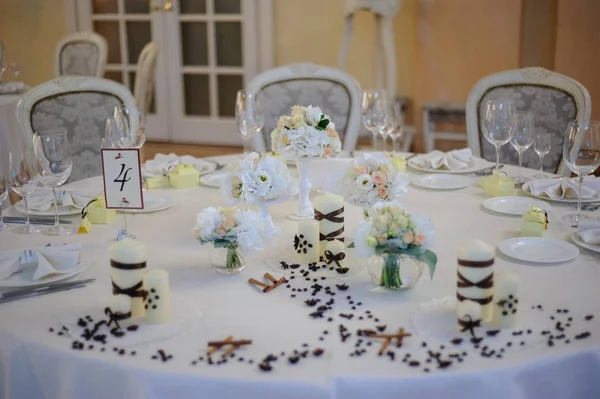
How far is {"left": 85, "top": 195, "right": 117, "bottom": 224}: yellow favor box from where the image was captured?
6.34ft

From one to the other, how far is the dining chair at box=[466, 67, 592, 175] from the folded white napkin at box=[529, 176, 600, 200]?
0.60 m

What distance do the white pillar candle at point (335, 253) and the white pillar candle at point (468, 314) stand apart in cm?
37

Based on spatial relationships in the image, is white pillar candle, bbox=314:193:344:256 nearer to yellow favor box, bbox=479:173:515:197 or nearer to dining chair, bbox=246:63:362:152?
yellow favor box, bbox=479:173:515:197

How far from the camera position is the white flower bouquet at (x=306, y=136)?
72.1 inches

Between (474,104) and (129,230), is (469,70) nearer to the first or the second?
(474,104)

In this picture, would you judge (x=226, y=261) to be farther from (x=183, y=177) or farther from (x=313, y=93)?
(x=313, y=93)

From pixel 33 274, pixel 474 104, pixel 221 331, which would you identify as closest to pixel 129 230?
pixel 33 274

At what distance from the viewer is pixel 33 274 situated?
1552mm

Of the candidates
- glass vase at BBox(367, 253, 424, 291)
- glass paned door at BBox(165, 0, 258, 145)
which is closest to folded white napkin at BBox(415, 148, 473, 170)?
glass vase at BBox(367, 253, 424, 291)

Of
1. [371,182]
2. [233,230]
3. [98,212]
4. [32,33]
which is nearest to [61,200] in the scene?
[98,212]

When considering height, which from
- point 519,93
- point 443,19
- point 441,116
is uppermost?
point 443,19

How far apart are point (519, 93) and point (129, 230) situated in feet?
5.57

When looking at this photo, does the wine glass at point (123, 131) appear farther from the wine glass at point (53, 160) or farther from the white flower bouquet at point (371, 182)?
the white flower bouquet at point (371, 182)

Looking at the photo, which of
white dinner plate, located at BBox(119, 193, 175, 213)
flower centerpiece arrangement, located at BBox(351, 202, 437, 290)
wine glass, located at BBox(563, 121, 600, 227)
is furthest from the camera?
white dinner plate, located at BBox(119, 193, 175, 213)
